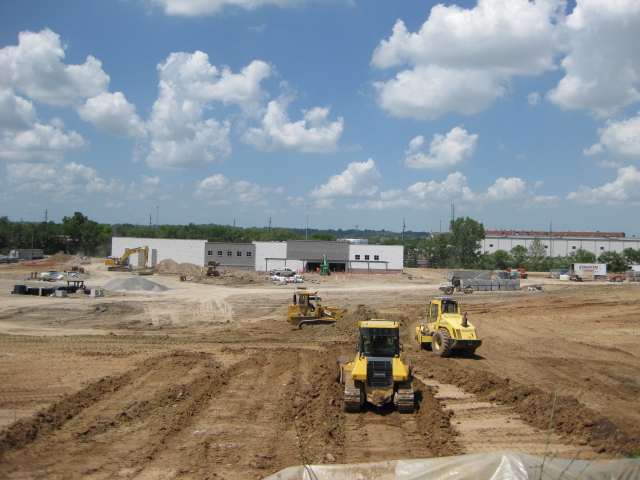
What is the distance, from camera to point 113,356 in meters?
20.2

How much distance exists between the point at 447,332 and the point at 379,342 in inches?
303

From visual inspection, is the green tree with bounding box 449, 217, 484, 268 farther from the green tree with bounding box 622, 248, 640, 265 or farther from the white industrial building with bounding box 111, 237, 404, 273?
the white industrial building with bounding box 111, 237, 404, 273

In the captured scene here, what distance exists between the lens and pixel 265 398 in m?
14.6

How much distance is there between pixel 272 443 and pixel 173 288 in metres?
42.4

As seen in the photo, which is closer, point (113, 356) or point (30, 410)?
point (30, 410)

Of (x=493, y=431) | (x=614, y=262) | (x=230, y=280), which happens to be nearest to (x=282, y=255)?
(x=230, y=280)

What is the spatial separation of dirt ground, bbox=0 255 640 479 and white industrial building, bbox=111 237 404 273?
4466 cm

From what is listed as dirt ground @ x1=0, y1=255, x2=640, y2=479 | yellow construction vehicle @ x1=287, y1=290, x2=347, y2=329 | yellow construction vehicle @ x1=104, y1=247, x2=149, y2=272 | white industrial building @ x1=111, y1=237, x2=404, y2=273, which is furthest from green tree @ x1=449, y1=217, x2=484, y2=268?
yellow construction vehicle @ x1=287, y1=290, x2=347, y2=329

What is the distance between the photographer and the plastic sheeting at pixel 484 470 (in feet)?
20.7

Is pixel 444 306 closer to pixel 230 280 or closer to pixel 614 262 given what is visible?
pixel 230 280

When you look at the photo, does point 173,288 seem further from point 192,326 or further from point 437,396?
point 437,396

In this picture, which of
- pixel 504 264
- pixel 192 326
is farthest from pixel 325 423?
pixel 504 264

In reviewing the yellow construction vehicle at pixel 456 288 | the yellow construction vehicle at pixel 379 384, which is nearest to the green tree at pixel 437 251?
the yellow construction vehicle at pixel 456 288

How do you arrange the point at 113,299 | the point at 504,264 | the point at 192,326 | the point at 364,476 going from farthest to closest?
the point at 504,264 → the point at 113,299 → the point at 192,326 → the point at 364,476
